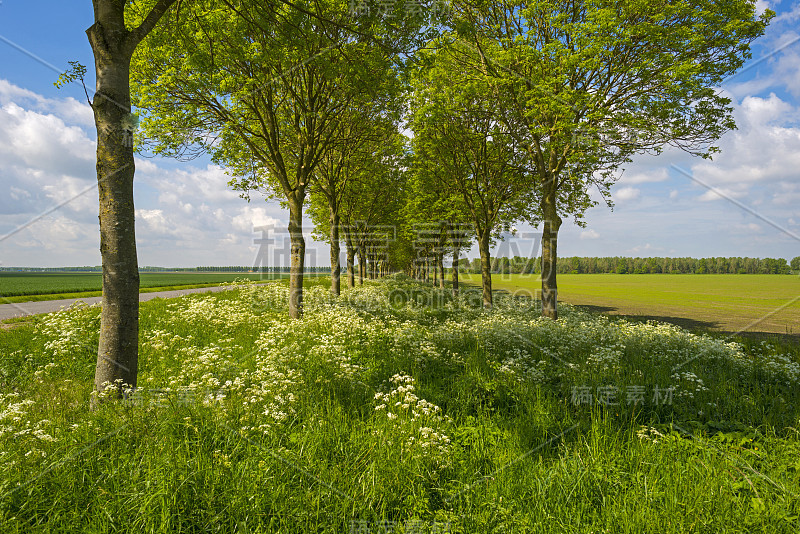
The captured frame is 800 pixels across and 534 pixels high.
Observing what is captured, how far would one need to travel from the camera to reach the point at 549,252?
50.5ft

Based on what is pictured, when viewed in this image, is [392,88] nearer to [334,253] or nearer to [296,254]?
[296,254]

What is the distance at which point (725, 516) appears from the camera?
9.95ft

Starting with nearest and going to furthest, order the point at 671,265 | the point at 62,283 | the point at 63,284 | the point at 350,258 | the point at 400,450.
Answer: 1. the point at 400,450
2. the point at 350,258
3. the point at 63,284
4. the point at 62,283
5. the point at 671,265

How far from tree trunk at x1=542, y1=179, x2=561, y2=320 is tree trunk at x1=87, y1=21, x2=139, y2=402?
586 inches

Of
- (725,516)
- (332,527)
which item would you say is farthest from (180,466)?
(725,516)

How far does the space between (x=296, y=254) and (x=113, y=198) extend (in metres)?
8.85

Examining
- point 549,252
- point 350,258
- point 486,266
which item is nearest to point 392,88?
point 549,252

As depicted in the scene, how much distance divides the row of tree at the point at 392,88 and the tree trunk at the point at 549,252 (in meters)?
0.08

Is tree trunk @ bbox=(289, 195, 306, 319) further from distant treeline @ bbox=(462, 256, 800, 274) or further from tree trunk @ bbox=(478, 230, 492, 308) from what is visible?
distant treeline @ bbox=(462, 256, 800, 274)

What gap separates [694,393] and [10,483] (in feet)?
30.8

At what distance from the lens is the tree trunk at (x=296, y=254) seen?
13.3 meters

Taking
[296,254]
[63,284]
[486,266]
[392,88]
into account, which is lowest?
[63,284]

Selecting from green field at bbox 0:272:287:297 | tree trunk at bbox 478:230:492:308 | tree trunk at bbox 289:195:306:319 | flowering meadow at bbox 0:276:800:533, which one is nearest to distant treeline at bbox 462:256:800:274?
green field at bbox 0:272:287:297

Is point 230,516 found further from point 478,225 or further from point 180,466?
point 478,225
